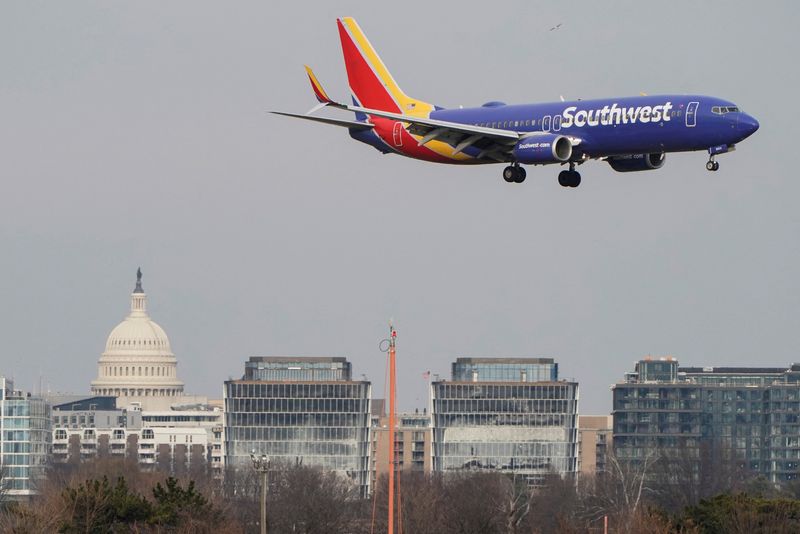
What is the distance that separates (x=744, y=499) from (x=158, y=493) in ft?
108

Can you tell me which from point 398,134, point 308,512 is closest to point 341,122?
point 398,134

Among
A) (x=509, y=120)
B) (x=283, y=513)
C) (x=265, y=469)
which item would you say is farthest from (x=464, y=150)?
(x=283, y=513)

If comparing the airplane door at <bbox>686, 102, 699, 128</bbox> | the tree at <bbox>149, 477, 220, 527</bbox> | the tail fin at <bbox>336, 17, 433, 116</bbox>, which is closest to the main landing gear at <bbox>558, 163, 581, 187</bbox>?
the airplane door at <bbox>686, 102, 699, 128</bbox>

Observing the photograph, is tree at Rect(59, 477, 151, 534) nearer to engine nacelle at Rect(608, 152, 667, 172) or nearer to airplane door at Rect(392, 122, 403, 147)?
airplane door at Rect(392, 122, 403, 147)

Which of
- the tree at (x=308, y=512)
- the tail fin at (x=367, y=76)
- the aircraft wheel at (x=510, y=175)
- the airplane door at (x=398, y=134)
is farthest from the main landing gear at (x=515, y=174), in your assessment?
the tree at (x=308, y=512)

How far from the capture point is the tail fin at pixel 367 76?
435ft

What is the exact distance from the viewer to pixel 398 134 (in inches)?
4820

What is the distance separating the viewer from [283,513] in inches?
7224

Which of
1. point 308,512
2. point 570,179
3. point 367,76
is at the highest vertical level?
point 367,76

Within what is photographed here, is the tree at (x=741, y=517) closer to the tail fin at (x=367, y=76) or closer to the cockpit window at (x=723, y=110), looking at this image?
the cockpit window at (x=723, y=110)

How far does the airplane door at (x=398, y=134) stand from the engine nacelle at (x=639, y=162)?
42.8ft

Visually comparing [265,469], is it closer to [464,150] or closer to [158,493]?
[158,493]

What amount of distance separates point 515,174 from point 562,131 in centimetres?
455

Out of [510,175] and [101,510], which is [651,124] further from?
[101,510]
